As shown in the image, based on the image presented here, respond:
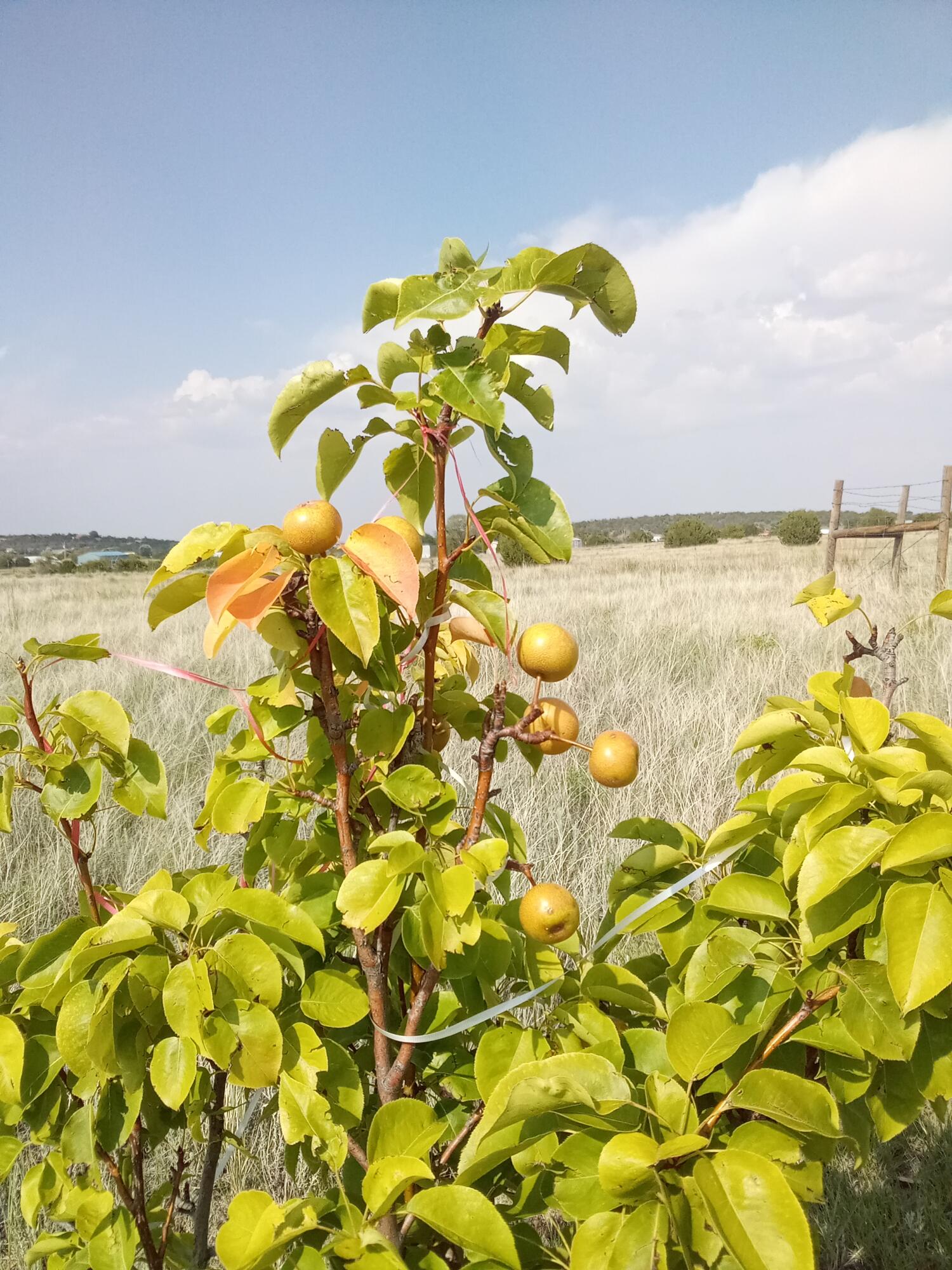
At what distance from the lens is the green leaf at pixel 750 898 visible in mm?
828

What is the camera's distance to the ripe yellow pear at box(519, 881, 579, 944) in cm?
82

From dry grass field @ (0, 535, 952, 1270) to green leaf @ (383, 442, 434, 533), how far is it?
0.71 m

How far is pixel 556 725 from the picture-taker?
88cm

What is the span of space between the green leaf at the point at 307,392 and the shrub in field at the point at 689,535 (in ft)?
121

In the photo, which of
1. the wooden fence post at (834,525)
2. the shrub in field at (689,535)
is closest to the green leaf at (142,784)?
the wooden fence post at (834,525)

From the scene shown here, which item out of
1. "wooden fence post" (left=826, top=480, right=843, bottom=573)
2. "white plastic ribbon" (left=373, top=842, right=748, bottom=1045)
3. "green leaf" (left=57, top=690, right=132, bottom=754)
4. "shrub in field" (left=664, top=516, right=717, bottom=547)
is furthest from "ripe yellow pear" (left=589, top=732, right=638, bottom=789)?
"shrub in field" (left=664, top=516, right=717, bottom=547)

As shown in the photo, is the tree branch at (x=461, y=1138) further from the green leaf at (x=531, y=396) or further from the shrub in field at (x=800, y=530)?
the shrub in field at (x=800, y=530)

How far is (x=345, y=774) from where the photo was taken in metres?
0.81

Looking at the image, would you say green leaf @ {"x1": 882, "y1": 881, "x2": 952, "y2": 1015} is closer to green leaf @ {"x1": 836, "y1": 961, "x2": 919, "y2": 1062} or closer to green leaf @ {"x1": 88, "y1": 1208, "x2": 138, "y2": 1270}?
green leaf @ {"x1": 836, "y1": 961, "x2": 919, "y2": 1062}

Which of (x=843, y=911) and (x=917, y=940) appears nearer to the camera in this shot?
(x=917, y=940)

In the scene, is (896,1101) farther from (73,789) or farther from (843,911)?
(73,789)

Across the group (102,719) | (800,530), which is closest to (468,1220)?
(102,719)

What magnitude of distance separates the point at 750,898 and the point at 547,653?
344mm

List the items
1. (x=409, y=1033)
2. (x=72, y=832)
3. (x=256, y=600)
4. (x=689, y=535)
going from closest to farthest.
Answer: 1. (x=256, y=600)
2. (x=409, y=1033)
3. (x=72, y=832)
4. (x=689, y=535)
